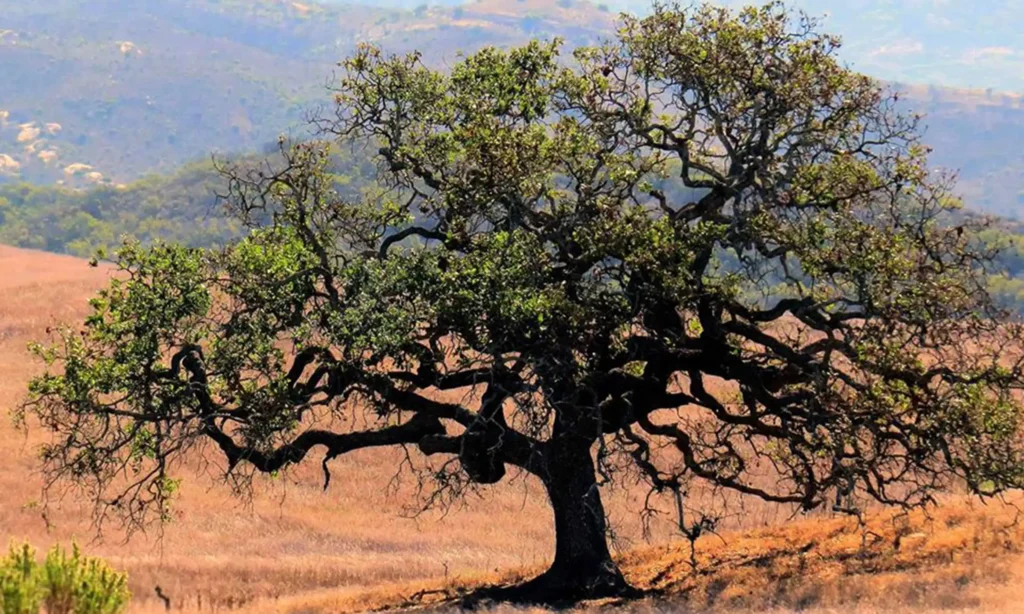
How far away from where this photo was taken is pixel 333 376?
2375 cm

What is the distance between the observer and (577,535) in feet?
83.5

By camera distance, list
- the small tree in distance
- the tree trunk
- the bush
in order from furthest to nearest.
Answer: the tree trunk < the small tree in distance < the bush

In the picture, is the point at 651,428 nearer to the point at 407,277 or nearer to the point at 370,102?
the point at 407,277

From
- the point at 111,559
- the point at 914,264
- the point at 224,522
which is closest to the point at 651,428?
the point at 914,264

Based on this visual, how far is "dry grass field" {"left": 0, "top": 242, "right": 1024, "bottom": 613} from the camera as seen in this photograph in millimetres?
23531

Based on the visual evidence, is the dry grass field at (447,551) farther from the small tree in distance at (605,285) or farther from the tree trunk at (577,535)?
the small tree in distance at (605,285)

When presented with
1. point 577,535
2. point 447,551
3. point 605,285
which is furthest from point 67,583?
point 447,551

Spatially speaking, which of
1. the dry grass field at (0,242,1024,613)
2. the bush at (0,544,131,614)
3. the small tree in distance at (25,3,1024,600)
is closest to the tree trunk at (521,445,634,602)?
the small tree in distance at (25,3,1024,600)

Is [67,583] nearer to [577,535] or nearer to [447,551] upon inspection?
[577,535]

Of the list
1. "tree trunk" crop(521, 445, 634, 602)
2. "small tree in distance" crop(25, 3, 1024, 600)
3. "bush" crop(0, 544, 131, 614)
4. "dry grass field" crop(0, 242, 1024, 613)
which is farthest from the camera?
"tree trunk" crop(521, 445, 634, 602)

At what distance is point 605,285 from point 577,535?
18.6 feet

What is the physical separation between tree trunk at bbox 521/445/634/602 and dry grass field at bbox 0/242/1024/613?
0.91 m

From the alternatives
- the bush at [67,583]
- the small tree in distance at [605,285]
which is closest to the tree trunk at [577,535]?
the small tree in distance at [605,285]

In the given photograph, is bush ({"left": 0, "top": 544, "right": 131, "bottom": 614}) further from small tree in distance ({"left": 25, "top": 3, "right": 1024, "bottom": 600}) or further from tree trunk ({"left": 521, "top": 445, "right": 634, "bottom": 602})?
tree trunk ({"left": 521, "top": 445, "right": 634, "bottom": 602})
